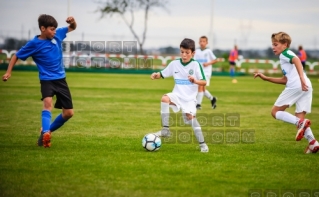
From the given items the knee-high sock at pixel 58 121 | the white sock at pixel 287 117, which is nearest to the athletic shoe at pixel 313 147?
the white sock at pixel 287 117

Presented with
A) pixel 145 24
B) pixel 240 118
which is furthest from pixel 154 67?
pixel 240 118

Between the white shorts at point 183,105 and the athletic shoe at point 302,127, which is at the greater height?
the white shorts at point 183,105

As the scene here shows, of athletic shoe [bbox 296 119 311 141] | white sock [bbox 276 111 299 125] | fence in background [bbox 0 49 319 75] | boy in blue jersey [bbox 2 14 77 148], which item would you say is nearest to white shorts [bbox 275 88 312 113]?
→ white sock [bbox 276 111 299 125]

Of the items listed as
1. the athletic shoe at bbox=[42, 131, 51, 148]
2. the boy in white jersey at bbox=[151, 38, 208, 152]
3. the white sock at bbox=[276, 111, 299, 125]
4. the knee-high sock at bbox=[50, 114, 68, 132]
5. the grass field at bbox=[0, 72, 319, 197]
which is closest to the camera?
the grass field at bbox=[0, 72, 319, 197]

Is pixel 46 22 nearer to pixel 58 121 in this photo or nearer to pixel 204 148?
pixel 58 121

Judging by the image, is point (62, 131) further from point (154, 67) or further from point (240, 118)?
point (154, 67)

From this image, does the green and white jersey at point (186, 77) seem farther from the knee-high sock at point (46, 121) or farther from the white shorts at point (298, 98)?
the knee-high sock at point (46, 121)

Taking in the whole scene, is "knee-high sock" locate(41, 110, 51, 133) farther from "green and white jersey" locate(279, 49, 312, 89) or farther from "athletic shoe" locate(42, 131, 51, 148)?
"green and white jersey" locate(279, 49, 312, 89)

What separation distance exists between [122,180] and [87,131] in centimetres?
404

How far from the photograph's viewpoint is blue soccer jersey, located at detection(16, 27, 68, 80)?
7.79 m

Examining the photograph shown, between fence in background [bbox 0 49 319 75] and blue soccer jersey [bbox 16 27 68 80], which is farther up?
blue soccer jersey [bbox 16 27 68 80]

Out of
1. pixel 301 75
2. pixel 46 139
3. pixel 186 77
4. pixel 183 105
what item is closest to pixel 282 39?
pixel 301 75

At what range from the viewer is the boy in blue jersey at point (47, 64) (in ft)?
25.2

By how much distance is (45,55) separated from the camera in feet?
25.7
